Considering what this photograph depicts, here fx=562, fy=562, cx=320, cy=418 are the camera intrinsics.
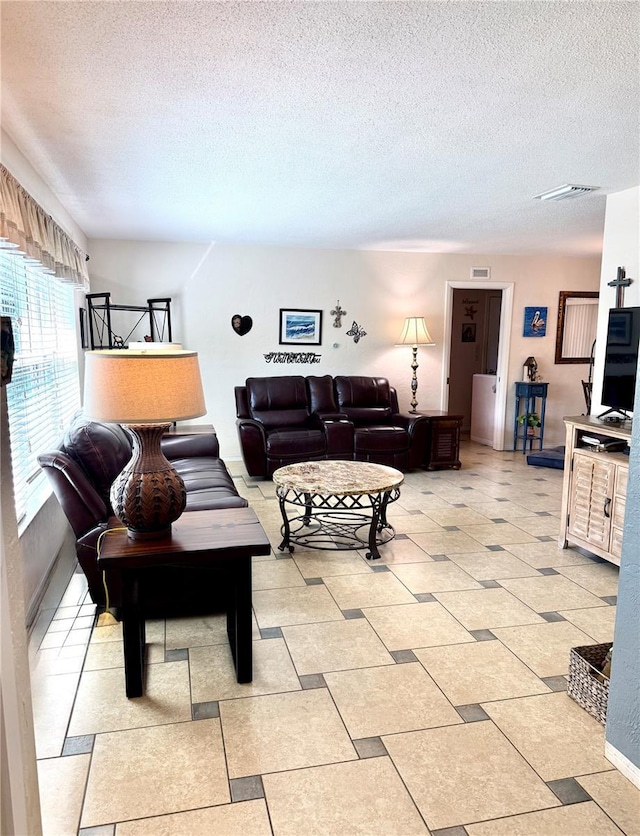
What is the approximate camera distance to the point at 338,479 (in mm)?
3760

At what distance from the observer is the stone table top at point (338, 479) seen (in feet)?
11.6

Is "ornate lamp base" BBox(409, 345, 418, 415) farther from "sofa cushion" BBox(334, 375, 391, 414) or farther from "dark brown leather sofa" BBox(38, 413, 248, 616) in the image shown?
"dark brown leather sofa" BBox(38, 413, 248, 616)

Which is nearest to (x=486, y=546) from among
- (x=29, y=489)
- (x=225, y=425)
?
(x=29, y=489)

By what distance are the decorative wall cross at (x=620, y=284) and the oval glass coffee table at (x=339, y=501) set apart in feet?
6.57

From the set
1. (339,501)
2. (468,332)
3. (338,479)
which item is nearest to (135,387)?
(338,479)

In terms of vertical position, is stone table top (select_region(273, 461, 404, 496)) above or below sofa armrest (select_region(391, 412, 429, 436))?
below

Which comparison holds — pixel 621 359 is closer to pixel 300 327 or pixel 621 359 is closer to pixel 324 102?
pixel 324 102

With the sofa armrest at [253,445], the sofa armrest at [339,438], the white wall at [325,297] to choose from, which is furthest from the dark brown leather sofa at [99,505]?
the white wall at [325,297]

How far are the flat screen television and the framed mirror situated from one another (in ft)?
11.8

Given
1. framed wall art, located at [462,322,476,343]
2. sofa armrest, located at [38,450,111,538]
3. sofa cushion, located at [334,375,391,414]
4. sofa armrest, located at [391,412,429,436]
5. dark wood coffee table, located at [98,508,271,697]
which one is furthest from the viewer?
framed wall art, located at [462,322,476,343]

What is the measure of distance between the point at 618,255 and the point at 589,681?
3.09 metres

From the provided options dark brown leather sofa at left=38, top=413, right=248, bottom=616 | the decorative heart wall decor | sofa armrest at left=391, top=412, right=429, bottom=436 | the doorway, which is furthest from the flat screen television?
the doorway

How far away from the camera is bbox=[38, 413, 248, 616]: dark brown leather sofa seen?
8.75 ft

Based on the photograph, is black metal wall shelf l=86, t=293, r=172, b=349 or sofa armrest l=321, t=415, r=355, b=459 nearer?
black metal wall shelf l=86, t=293, r=172, b=349
